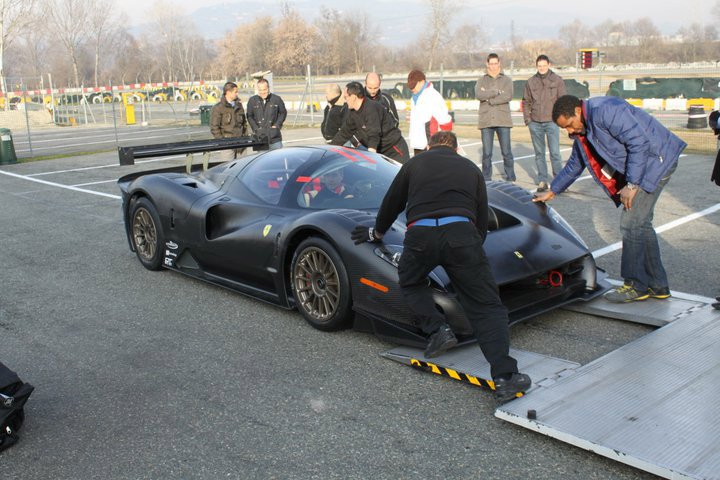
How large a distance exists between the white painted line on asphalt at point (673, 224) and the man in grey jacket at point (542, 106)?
2.37m

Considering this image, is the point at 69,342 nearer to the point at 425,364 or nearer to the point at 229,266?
the point at 229,266

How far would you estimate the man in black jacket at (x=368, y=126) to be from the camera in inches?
349

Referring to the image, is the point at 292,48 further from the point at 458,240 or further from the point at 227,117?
the point at 458,240

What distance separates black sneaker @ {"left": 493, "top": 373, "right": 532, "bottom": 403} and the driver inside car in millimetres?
2381

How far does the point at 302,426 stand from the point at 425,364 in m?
0.96

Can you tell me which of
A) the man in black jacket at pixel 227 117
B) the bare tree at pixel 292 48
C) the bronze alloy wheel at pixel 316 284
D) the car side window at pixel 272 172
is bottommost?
the bronze alloy wheel at pixel 316 284

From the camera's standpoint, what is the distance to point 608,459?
3504 mm

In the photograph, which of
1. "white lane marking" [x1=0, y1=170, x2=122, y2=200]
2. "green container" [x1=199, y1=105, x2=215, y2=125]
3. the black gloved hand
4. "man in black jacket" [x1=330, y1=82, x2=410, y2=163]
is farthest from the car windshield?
"green container" [x1=199, y1=105, x2=215, y2=125]

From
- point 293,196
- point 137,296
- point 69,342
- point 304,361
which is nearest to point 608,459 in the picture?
Answer: point 304,361

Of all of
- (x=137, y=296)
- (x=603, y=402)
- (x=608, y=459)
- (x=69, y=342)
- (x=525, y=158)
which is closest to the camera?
(x=608, y=459)

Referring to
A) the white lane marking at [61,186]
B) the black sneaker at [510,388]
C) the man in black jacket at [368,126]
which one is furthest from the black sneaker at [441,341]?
the white lane marking at [61,186]

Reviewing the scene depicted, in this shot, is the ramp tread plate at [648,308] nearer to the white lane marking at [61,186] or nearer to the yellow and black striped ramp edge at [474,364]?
the yellow and black striped ramp edge at [474,364]

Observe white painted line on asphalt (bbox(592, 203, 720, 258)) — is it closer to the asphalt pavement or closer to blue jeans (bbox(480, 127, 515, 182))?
the asphalt pavement

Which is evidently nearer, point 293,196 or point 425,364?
point 425,364
